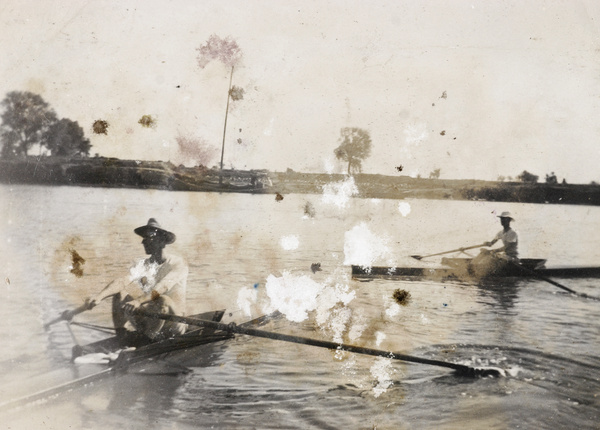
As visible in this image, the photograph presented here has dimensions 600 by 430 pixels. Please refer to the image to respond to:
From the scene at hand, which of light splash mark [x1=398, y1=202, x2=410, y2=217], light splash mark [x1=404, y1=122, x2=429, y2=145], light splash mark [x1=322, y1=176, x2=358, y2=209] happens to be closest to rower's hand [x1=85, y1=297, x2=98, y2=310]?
light splash mark [x1=322, y1=176, x2=358, y2=209]

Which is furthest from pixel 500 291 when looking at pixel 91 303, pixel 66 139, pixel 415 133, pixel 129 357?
pixel 66 139

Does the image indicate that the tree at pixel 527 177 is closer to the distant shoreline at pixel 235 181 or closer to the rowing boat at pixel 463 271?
the distant shoreline at pixel 235 181

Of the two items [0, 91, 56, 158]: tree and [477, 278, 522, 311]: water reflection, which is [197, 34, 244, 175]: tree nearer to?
[0, 91, 56, 158]: tree

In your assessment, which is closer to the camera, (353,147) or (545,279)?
(353,147)

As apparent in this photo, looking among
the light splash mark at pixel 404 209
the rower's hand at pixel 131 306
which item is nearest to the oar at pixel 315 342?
the rower's hand at pixel 131 306

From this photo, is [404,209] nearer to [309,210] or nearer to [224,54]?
[309,210]

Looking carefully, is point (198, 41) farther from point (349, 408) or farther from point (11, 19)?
point (349, 408)
